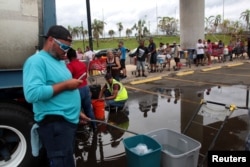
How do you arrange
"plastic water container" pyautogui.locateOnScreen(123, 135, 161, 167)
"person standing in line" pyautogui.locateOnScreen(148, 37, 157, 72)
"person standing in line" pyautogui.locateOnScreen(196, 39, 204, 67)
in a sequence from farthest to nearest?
"person standing in line" pyautogui.locateOnScreen(196, 39, 204, 67) → "person standing in line" pyautogui.locateOnScreen(148, 37, 157, 72) → "plastic water container" pyautogui.locateOnScreen(123, 135, 161, 167)

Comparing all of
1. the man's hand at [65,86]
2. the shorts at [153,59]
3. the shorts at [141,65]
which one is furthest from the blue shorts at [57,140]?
the shorts at [153,59]

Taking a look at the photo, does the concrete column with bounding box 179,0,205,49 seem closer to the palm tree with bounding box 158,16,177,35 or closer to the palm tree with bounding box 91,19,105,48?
the palm tree with bounding box 91,19,105,48

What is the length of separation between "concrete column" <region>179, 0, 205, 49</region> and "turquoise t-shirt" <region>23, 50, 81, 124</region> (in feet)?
54.6

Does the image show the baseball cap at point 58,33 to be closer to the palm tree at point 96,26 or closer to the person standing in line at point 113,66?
the person standing in line at point 113,66

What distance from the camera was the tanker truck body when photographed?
3.32 metres

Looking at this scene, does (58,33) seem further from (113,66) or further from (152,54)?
(152,54)

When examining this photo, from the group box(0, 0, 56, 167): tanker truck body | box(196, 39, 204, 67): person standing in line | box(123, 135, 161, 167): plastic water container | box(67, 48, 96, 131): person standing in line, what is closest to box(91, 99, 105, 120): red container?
box(67, 48, 96, 131): person standing in line

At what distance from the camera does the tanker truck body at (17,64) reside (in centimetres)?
332

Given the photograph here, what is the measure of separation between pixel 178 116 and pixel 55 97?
446 cm

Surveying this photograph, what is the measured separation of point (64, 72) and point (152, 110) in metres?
4.73

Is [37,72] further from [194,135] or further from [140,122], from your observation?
[140,122]

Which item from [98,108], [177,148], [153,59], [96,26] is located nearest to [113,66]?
[98,108]

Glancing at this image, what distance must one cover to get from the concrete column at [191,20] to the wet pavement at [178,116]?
22.5 ft

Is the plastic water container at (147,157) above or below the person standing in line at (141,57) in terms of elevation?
below
